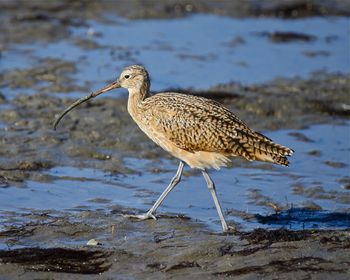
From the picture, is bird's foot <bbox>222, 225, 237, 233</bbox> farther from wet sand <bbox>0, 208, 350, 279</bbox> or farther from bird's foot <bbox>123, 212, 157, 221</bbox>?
bird's foot <bbox>123, 212, 157, 221</bbox>

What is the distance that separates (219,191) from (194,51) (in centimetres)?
580

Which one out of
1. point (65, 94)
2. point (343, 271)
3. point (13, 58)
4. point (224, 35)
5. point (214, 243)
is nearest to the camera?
point (343, 271)

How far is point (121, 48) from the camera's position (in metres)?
15.4

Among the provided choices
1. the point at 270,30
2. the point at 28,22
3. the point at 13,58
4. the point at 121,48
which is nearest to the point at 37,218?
the point at 13,58

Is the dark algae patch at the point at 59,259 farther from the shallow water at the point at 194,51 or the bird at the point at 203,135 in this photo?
the shallow water at the point at 194,51

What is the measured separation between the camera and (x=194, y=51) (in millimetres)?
15453

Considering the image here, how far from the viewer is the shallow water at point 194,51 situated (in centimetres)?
1411

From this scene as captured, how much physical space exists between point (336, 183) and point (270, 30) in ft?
23.6

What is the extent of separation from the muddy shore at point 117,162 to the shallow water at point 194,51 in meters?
0.25

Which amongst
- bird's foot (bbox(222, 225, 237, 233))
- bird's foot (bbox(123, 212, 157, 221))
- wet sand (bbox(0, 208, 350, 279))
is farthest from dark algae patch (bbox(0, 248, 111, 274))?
bird's foot (bbox(222, 225, 237, 233))

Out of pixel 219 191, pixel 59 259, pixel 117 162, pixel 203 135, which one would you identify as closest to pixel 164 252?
pixel 59 259

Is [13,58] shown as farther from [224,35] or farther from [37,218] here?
[37,218]

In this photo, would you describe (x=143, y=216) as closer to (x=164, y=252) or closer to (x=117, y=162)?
(x=164, y=252)

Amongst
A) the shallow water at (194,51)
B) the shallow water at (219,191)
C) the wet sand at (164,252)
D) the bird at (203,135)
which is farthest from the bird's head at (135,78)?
the shallow water at (194,51)
